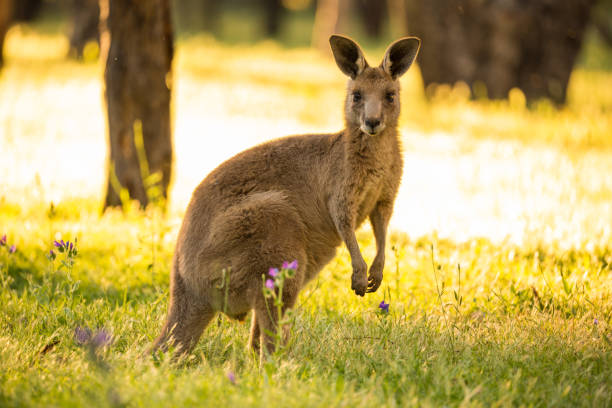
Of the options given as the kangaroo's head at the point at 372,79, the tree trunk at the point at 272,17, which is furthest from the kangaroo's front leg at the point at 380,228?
the tree trunk at the point at 272,17

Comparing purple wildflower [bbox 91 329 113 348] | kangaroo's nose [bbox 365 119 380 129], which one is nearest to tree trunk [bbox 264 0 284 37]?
kangaroo's nose [bbox 365 119 380 129]

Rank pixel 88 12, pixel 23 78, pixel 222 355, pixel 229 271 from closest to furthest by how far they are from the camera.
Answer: pixel 229 271, pixel 222 355, pixel 23 78, pixel 88 12

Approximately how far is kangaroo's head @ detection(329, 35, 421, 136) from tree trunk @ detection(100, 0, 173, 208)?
2.53m

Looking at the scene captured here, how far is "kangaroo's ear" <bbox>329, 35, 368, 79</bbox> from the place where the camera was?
12.6 ft

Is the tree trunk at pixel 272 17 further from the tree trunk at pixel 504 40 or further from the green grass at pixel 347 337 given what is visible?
the green grass at pixel 347 337

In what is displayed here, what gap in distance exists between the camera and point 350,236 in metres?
3.71

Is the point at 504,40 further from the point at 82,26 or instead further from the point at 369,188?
the point at 82,26

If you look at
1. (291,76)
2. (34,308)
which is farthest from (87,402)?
(291,76)

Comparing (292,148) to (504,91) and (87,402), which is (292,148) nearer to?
(87,402)

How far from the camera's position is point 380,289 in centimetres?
471

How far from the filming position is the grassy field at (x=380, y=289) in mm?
3000

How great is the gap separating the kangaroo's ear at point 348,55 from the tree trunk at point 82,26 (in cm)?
1289

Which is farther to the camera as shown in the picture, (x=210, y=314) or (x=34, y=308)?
(x=34, y=308)

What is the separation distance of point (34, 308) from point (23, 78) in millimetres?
9561
